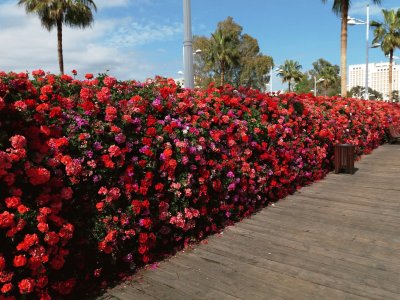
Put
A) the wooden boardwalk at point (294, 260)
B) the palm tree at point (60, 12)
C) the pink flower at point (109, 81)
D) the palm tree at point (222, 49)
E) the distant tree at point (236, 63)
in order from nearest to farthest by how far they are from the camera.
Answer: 1. the wooden boardwalk at point (294, 260)
2. the pink flower at point (109, 81)
3. the palm tree at point (60, 12)
4. the palm tree at point (222, 49)
5. the distant tree at point (236, 63)

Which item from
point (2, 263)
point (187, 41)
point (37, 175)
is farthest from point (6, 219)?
point (187, 41)

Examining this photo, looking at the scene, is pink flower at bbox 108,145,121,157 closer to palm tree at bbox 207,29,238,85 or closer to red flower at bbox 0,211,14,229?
red flower at bbox 0,211,14,229

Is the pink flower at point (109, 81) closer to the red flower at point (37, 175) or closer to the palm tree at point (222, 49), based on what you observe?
the red flower at point (37, 175)

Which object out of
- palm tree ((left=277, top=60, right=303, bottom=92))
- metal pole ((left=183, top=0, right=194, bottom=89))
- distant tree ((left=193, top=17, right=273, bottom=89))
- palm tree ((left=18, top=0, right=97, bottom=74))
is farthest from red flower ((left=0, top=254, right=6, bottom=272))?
palm tree ((left=277, top=60, right=303, bottom=92))

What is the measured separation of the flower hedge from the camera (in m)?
2.81

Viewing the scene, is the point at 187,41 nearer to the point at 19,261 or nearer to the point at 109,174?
the point at 109,174

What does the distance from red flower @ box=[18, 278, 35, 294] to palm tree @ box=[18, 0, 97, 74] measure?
19.8m

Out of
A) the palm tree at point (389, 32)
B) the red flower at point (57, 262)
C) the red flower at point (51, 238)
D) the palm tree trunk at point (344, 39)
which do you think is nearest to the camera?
the red flower at point (51, 238)

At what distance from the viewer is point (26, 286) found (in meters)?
2.65

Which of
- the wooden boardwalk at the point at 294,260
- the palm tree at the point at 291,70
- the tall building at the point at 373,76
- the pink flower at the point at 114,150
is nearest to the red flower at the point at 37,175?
the pink flower at the point at 114,150

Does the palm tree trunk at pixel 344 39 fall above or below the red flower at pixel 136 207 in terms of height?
above

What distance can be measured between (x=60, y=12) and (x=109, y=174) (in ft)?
68.2

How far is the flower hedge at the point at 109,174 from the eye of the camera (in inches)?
111

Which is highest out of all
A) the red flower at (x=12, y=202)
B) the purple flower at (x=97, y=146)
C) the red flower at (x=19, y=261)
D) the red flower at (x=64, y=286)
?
the purple flower at (x=97, y=146)
